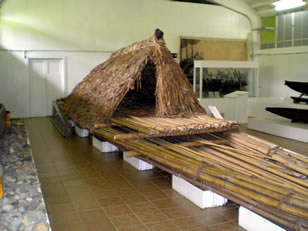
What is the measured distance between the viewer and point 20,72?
33.2 feet

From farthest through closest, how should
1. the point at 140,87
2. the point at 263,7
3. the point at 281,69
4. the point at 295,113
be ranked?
1. the point at 281,69
2. the point at 263,7
3. the point at 295,113
4. the point at 140,87

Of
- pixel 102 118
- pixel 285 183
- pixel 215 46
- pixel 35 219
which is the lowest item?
pixel 35 219

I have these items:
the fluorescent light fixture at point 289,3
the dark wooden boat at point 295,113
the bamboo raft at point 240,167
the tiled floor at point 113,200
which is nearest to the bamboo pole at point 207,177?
the bamboo raft at point 240,167

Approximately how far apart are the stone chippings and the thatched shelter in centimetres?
120

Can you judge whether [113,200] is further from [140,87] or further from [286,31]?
[286,31]

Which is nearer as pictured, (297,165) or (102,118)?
(297,165)

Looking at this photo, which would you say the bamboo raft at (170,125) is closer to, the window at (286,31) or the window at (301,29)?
the window at (301,29)

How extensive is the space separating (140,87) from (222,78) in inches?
227

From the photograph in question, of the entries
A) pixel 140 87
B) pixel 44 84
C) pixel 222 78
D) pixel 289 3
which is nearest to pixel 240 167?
pixel 140 87

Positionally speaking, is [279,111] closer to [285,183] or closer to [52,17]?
[285,183]

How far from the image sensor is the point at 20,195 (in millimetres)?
3270

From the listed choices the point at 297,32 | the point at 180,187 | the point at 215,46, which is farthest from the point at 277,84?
the point at 180,187

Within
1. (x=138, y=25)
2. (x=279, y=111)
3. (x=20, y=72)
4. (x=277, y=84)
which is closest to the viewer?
(x=279, y=111)

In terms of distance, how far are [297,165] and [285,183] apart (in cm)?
55
